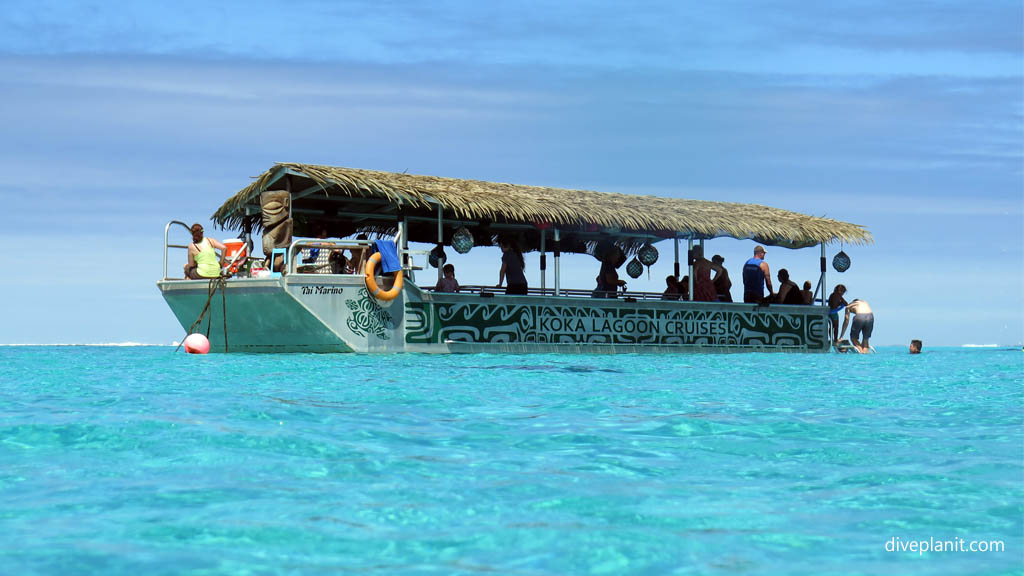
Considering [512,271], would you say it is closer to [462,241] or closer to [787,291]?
[462,241]

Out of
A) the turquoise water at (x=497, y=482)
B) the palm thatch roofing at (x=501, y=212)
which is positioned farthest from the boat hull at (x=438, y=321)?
the turquoise water at (x=497, y=482)

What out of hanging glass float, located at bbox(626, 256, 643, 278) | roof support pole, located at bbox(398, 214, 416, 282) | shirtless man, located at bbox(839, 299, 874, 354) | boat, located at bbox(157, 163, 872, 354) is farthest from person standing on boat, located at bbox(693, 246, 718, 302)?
roof support pole, located at bbox(398, 214, 416, 282)

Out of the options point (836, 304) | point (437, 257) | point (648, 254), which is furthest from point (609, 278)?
point (836, 304)

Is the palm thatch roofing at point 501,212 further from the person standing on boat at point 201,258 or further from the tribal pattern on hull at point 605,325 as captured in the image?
the tribal pattern on hull at point 605,325

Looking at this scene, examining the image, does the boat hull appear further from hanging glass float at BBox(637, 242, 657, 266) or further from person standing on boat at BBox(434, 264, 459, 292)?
hanging glass float at BBox(637, 242, 657, 266)

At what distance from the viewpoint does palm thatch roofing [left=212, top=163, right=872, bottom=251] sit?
17281mm

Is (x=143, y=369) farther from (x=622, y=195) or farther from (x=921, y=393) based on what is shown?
(x=622, y=195)

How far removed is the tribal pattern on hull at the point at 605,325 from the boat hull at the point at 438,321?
0.06 ft

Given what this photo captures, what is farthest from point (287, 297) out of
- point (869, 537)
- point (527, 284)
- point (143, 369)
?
point (869, 537)

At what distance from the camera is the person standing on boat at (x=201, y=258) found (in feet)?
56.6

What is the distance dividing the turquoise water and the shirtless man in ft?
49.3

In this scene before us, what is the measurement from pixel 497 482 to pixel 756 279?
17492 millimetres

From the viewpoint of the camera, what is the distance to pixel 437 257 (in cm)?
1809

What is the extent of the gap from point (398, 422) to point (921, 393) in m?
5.94
